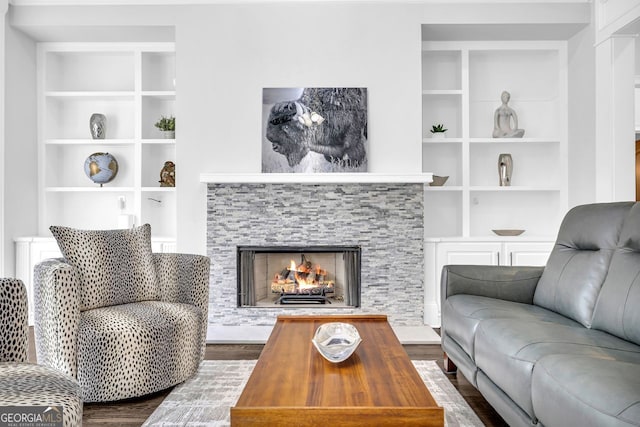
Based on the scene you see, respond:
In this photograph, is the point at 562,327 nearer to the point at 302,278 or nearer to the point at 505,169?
the point at 302,278

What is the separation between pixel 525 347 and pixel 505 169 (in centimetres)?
288

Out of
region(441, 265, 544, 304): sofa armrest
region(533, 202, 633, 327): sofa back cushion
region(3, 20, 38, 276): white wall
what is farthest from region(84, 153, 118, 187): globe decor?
region(533, 202, 633, 327): sofa back cushion

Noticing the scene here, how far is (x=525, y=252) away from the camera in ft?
12.6

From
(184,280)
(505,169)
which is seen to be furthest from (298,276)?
(505,169)

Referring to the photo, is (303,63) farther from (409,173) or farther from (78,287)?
(78,287)

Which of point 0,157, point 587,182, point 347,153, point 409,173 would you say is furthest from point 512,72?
point 0,157

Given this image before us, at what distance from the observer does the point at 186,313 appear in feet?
8.06

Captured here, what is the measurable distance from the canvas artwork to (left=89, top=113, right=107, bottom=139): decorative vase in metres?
1.67

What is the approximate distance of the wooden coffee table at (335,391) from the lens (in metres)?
1.26

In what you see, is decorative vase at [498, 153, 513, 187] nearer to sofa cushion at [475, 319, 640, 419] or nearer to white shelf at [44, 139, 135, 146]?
sofa cushion at [475, 319, 640, 419]

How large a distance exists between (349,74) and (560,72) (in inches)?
78.2

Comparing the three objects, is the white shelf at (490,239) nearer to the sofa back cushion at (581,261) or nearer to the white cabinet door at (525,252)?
the white cabinet door at (525,252)

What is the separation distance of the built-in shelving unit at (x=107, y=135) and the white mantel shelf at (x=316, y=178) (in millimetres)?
913

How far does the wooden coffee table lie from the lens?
1.26 m
